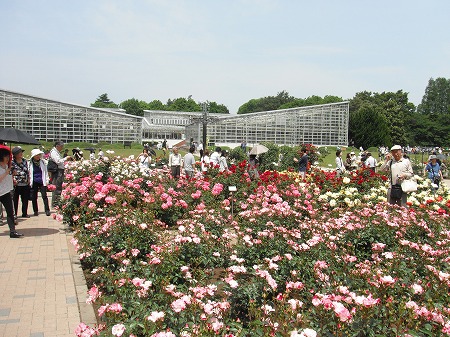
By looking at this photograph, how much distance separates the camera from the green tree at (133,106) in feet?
325

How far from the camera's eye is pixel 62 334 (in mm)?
3385

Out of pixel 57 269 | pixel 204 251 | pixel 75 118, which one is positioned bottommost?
pixel 57 269

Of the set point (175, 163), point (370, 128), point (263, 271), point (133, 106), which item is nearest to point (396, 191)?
point (263, 271)

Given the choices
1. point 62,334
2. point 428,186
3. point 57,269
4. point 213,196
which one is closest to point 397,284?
point 62,334

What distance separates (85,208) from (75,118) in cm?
4027

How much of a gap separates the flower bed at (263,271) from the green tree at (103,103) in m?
106

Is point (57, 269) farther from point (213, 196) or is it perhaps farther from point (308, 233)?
point (213, 196)

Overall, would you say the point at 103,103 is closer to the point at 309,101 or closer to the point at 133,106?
the point at 133,106

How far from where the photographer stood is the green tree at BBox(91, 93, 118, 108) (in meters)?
109

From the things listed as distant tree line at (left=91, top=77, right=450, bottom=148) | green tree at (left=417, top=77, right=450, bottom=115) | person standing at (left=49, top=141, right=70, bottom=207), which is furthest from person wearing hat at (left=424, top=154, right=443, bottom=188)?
green tree at (left=417, top=77, right=450, bottom=115)

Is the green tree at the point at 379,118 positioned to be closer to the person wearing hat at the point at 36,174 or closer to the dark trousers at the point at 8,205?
the person wearing hat at the point at 36,174

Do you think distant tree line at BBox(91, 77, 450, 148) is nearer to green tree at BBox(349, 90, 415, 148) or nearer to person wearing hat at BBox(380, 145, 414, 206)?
green tree at BBox(349, 90, 415, 148)

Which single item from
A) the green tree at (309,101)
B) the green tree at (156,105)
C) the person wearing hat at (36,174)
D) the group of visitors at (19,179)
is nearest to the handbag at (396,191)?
the group of visitors at (19,179)

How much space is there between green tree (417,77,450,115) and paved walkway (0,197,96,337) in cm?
9183
